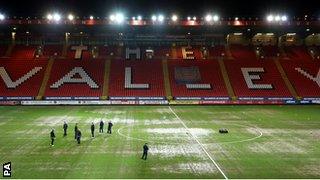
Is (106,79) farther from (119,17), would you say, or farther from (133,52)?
(133,52)

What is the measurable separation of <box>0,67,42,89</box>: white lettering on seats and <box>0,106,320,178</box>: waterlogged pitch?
14259 millimetres

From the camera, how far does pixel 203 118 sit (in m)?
48.5

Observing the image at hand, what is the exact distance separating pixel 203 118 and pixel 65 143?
19.8 m

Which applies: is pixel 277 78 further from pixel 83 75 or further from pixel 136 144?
pixel 136 144

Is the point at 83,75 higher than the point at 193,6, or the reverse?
the point at 193,6

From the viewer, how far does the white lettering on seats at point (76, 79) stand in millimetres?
68062

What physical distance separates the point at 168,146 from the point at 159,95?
3506 centimetres

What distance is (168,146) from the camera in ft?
104

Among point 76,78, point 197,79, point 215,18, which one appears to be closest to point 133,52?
point 76,78

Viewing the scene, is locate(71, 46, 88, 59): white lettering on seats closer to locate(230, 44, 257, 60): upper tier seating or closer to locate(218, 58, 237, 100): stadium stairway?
locate(218, 58, 237, 100): stadium stairway

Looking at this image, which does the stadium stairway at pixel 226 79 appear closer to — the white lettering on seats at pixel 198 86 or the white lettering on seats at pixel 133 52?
the white lettering on seats at pixel 198 86

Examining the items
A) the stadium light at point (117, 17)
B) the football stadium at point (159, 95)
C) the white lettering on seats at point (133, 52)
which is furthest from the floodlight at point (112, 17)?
the white lettering on seats at point (133, 52)

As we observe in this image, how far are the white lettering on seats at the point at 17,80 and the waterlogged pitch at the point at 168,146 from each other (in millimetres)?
14259

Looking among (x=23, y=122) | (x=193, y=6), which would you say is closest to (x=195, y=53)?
(x=193, y=6)
